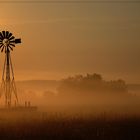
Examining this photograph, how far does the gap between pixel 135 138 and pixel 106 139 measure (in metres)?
2.68

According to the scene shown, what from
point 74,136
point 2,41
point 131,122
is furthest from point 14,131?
point 2,41

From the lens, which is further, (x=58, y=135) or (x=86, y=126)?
(x=86, y=126)

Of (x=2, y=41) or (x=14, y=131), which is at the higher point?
(x=2, y=41)

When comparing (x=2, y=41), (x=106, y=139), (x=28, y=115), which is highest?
(x=2, y=41)

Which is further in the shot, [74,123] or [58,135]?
[74,123]

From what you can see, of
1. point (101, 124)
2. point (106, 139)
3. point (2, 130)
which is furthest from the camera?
point (101, 124)

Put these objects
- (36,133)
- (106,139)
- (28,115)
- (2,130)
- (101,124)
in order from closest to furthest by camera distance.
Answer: (106,139), (36,133), (2,130), (101,124), (28,115)

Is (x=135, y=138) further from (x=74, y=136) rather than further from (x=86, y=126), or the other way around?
(x=86, y=126)

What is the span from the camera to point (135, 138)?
46.9 m

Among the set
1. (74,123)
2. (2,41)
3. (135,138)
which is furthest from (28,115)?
(135,138)

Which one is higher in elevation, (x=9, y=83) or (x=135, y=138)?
(x=9, y=83)

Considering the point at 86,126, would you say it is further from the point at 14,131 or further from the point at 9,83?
the point at 9,83

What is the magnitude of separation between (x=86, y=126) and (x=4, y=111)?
26.1 meters

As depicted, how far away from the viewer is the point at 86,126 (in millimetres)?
56062
